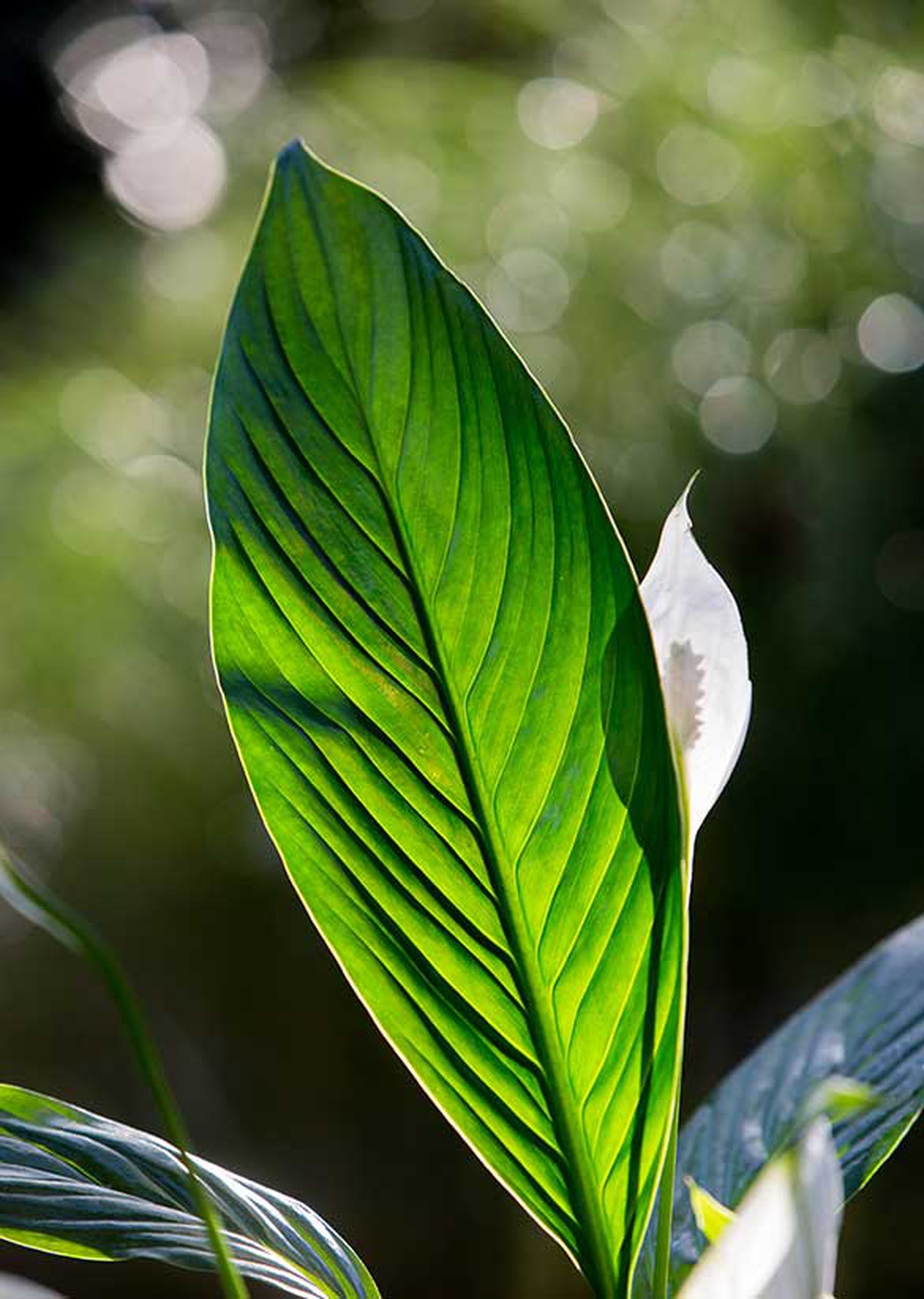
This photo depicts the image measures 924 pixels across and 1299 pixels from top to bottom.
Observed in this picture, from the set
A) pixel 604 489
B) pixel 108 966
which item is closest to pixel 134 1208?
pixel 108 966

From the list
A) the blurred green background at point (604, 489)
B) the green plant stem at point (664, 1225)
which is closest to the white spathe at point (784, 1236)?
the green plant stem at point (664, 1225)

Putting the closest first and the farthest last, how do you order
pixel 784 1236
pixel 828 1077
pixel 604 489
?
1. pixel 784 1236
2. pixel 828 1077
3. pixel 604 489

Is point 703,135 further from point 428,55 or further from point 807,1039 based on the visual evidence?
point 807,1039

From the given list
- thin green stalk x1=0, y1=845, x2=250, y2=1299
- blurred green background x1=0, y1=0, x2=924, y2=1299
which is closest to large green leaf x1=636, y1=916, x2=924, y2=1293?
thin green stalk x1=0, y1=845, x2=250, y2=1299

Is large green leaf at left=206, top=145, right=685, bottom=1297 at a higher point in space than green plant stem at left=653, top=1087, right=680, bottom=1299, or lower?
higher

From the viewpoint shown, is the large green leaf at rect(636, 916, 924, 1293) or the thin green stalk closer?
the thin green stalk

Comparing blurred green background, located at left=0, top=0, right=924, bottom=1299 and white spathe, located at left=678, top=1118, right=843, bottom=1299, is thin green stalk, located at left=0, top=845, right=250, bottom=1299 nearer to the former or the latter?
white spathe, located at left=678, top=1118, right=843, bottom=1299

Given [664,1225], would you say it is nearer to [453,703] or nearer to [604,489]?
[453,703]

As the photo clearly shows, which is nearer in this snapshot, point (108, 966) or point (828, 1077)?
point (108, 966)
